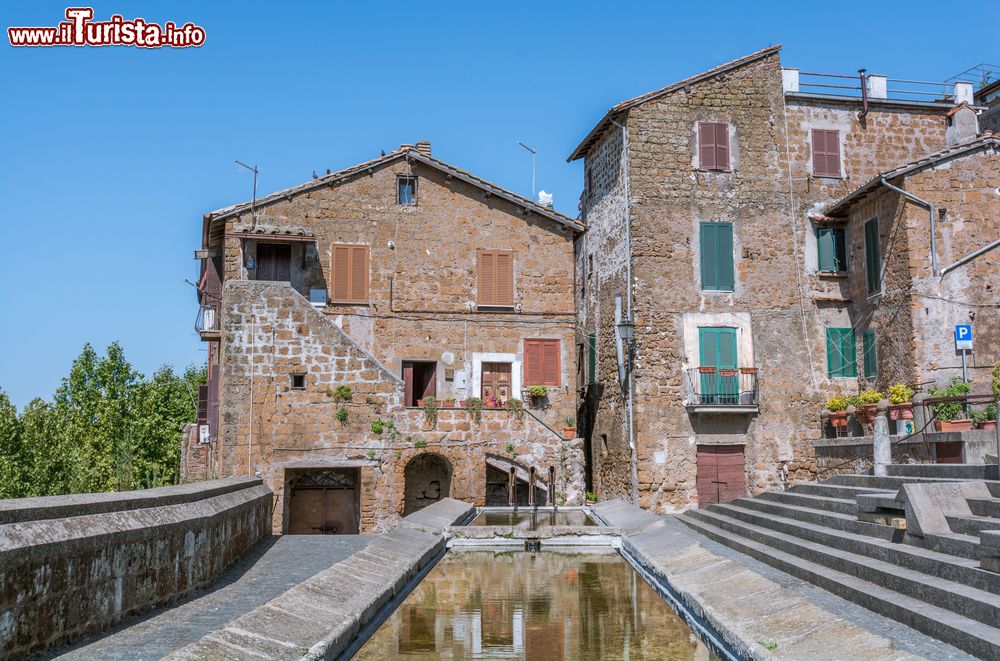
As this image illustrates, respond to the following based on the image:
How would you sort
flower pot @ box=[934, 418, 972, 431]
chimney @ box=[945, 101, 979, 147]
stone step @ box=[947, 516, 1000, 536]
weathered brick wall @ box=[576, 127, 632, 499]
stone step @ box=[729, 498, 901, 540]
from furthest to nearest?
chimney @ box=[945, 101, 979, 147] < weathered brick wall @ box=[576, 127, 632, 499] < flower pot @ box=[934, 418, 972, 431] < stone step @ box=[729, 498, 901, 540] < stone step @ box=[947, 516, 1000, 536]

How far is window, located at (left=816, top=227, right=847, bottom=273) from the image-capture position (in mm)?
25641

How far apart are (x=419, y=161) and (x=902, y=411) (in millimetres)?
14781

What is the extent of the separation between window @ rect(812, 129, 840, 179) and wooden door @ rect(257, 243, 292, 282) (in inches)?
612

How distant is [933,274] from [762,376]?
5382 mm

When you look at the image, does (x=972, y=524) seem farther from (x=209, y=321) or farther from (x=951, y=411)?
(x=209, y=321)

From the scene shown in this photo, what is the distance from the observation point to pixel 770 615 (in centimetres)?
675

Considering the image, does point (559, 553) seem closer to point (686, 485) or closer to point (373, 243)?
point (686, 485)

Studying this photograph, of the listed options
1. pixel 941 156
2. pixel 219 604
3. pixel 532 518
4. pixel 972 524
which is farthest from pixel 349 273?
pixel 972 524

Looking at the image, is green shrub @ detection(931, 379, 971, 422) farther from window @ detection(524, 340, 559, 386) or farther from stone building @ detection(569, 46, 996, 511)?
window @ detection(524, 340, 559, 386)

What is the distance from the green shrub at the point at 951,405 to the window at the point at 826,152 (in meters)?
8.35

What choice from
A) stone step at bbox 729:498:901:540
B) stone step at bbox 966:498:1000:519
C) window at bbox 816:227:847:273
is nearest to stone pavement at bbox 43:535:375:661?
stone step at bbox 729:498:901:540

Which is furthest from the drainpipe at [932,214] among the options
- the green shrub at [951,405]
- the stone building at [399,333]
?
the stone building at [399,333]

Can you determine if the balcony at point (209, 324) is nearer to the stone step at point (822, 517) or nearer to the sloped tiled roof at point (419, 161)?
the sloped tiled roof at point (419, 161)

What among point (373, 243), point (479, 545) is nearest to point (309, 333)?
point (373, 243)
